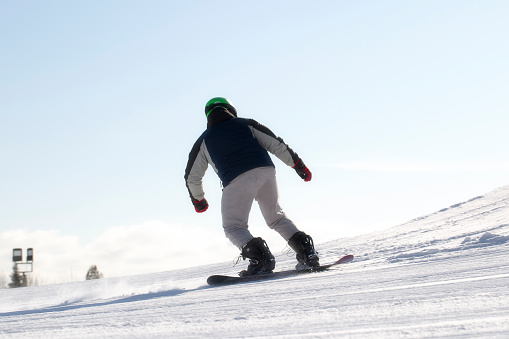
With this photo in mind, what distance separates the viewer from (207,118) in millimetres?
4305

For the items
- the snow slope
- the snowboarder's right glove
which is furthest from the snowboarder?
the snow slope

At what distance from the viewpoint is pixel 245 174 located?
3.95 m

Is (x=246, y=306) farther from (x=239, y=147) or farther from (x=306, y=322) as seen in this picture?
(x=239, y=147)

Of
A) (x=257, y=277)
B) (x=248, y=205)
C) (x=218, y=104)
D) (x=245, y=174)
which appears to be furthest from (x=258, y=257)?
(x=218, y=104)

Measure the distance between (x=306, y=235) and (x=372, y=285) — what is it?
1788mm

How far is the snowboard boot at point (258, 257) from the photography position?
12.3ft

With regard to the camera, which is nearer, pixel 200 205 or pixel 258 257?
pixel 258 257


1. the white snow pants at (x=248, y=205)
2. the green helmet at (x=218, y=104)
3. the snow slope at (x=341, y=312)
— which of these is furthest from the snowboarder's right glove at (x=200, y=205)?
the snow slope at (x=341, y=312)

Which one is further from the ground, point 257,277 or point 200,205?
point 200,205

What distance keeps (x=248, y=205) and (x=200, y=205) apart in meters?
0.67

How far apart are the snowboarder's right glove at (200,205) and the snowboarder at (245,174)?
0.59 ft

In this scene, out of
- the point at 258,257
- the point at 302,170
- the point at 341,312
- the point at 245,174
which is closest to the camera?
the point at 341,312

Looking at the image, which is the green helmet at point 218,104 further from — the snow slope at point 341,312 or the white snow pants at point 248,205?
the snow slope at point 341,312

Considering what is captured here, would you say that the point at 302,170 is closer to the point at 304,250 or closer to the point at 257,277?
the point at 304,250
